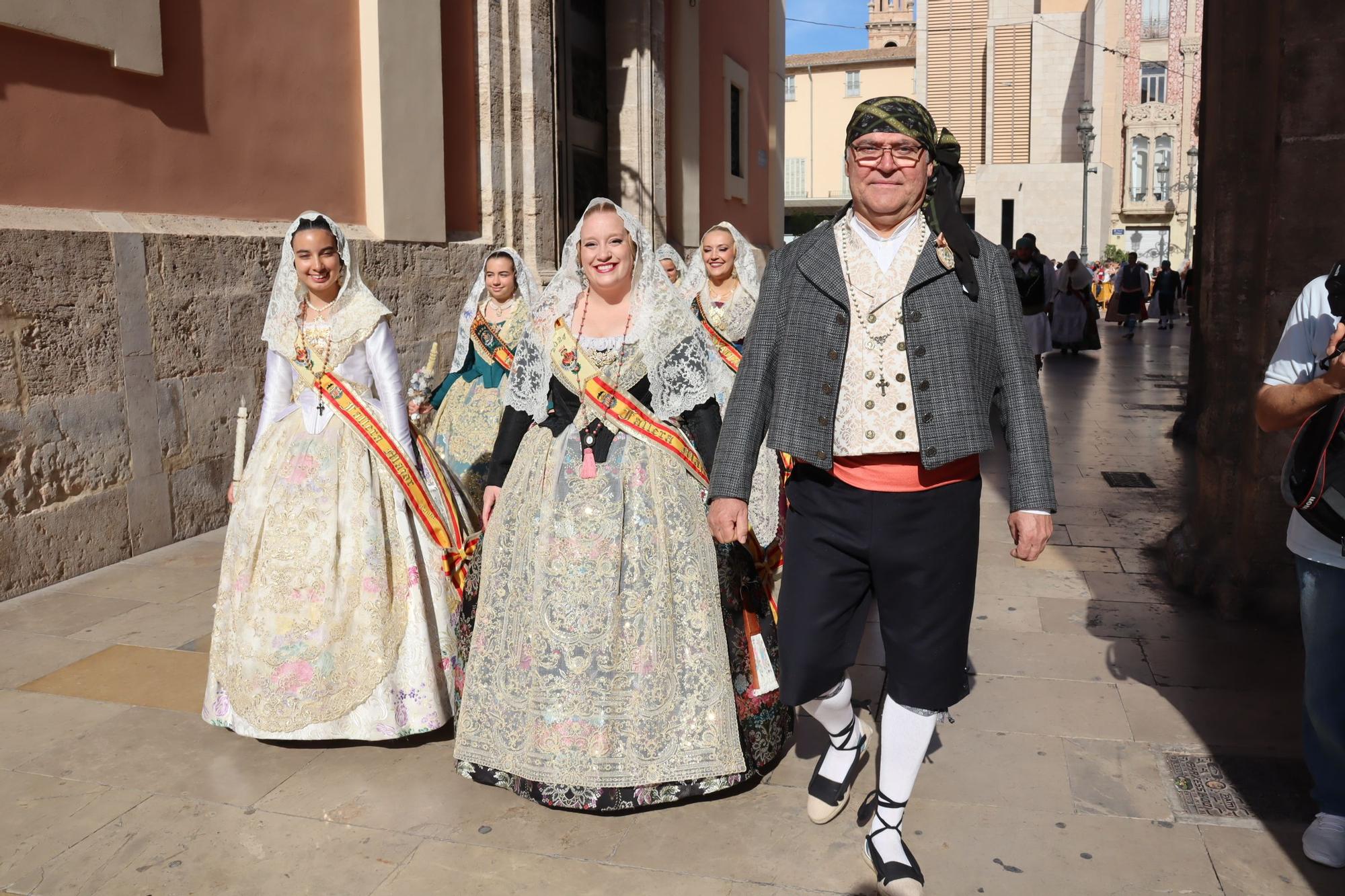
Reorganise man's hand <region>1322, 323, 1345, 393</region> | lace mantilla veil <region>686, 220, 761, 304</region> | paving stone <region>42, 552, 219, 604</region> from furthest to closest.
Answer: lace mantilla veil <region>686, 220, 761, 304</region> → paving stone <region>42, 552, 219, 604</region> → man's hand <region>1322, 323, 1345, 393</region>

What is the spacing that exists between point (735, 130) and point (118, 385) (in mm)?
12727

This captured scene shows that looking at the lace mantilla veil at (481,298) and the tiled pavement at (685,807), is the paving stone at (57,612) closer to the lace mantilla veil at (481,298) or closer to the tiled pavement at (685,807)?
the tiled pavement at (685,807)

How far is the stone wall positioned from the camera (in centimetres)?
441

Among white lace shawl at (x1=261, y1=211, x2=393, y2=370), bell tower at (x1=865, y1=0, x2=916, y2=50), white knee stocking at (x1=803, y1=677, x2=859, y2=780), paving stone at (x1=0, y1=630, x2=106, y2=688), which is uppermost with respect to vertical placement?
bell tower at (x1=865, y1=0, x2=916, y2=50)

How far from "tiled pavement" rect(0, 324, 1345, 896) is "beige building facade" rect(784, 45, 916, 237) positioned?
46292mm

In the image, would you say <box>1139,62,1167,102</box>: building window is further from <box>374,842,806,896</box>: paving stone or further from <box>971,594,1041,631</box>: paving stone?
<box>374,842,806,896</box>: paving stone

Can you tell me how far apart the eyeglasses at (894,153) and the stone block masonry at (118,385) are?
4623 mm

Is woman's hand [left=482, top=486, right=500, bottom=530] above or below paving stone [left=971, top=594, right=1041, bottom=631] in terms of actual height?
above

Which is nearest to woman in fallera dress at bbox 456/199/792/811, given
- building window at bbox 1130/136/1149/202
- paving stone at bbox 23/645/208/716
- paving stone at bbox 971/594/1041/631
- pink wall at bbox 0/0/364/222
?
paving stone at bbox 23/645/208/716

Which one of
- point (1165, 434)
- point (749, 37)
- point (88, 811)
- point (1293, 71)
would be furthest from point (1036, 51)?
point (88, 811)

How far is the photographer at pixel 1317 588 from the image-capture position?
9.30ft

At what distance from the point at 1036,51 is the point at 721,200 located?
1218 inches

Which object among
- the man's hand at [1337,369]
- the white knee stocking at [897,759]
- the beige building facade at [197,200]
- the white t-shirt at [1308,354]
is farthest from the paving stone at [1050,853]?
the beige building facade at [197,200]

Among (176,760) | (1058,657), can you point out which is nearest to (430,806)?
(176,760)
